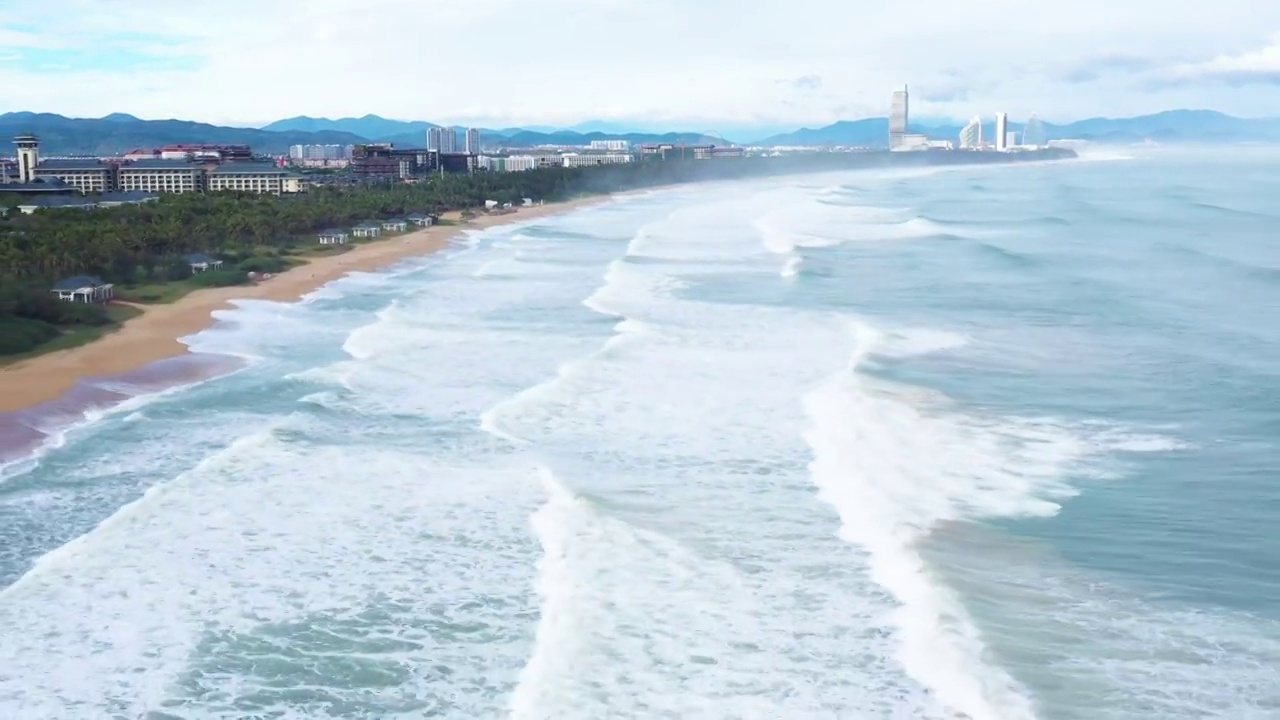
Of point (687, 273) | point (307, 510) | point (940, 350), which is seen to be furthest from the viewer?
point (687, 273)

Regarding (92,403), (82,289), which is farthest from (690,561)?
(82,289)

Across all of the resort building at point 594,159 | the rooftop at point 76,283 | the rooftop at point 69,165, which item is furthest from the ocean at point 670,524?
the resort building at point 594,159

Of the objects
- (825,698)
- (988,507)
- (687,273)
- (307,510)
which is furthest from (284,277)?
(825,698)

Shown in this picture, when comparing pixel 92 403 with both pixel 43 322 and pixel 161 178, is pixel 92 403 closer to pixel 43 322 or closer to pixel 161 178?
pixel 43 322

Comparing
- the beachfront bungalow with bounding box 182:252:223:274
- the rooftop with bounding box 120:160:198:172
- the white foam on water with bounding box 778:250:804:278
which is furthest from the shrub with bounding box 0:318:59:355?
the rooftop with bounding box 120:160:198:172

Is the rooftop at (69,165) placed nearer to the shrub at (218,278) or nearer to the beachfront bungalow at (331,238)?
the beachfront bungalow at (331,238)

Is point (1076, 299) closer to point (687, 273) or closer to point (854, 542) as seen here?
point (687, 273)
